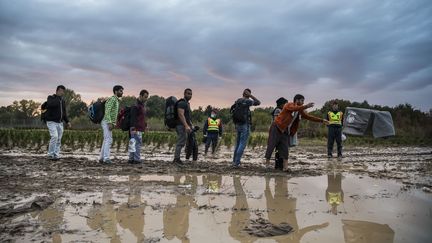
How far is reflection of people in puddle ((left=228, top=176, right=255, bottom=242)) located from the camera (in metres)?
3.49

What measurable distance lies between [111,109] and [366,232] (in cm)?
671

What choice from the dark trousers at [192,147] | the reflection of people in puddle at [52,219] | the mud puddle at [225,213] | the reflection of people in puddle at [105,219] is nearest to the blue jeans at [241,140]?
the dark trousers at [192,147]

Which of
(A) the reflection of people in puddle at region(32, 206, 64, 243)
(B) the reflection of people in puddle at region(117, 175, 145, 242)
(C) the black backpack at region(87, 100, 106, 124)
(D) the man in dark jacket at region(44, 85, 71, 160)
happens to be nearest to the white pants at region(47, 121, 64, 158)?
(D) the man in dark jacket at region(44, 85, 71, 160)

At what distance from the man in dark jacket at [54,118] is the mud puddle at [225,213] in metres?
4.12

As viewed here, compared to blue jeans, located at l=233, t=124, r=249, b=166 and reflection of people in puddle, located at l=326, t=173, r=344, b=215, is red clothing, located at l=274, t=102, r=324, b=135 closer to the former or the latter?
blue jeans, located at l=233, t=124, r=249, b=166

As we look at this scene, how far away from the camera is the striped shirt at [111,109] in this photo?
348 inches

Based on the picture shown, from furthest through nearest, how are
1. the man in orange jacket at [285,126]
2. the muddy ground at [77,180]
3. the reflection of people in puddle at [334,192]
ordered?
the man in orange jacket at [285,126] < the reflection of people in puddle at [334,192] < the muddy ground at [77,180]

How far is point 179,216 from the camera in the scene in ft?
13.5

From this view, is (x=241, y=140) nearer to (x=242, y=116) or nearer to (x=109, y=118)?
(x=242, y=116)

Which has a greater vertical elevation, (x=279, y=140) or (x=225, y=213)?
(x=279, y=140)

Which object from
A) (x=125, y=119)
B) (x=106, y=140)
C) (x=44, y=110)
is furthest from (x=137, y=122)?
(x=44, y=110)

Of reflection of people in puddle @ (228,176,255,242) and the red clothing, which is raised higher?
the red clothing

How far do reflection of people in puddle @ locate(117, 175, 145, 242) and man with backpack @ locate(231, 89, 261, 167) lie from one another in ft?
12.1

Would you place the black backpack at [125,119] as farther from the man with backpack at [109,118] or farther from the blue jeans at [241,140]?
the blue jeans at [241,140]
